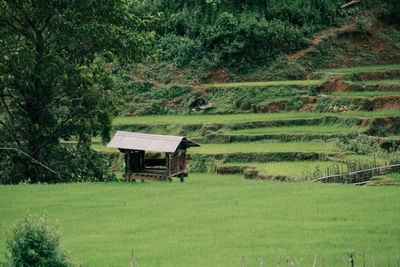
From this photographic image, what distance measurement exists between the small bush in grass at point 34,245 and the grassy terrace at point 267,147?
16475 millimetres

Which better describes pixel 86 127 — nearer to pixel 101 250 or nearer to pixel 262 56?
pixel 101 250

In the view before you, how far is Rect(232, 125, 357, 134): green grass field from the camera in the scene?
28.2m

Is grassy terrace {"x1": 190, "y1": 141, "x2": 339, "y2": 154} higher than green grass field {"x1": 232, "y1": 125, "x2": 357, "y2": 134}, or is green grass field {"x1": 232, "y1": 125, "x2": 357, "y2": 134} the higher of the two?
green grass field {"x1": 232, "y1": 125, "x2": 357, "y2": 134}

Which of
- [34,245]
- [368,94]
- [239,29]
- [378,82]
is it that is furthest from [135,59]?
[239,29]

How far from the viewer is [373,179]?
20.8 m

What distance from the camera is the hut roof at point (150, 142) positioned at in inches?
868

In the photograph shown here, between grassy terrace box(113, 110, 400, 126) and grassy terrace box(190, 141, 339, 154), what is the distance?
2973mm

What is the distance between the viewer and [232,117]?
32.7m

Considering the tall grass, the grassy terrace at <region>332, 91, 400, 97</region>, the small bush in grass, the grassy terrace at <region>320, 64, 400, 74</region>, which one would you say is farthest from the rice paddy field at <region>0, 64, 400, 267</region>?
the grassy terrace at <region>320, 64, 400, 74</region>

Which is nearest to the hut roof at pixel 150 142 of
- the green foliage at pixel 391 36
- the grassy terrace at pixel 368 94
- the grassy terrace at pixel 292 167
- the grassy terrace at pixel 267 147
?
the grassy terrace at pixel 292 167

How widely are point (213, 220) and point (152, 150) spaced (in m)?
6.54

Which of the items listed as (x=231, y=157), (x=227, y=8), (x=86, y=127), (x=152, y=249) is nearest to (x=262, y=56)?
(x=227, y=8)

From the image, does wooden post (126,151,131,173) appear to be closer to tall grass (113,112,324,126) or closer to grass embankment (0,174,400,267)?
grass embankment (0,174,400,267)

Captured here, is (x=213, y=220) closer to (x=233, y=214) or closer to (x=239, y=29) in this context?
(x=233, y=214)
